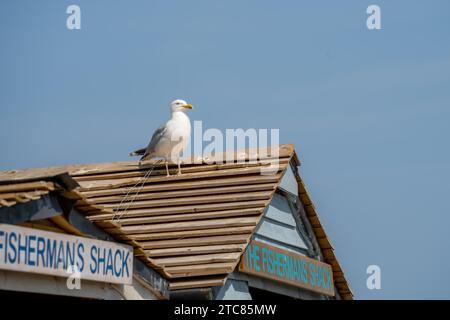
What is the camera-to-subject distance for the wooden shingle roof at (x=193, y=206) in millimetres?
13352

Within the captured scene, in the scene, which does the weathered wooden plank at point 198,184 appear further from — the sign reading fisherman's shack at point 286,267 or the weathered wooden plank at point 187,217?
the sign reading fisherman's shack at point 286,267

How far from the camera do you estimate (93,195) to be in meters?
16.0

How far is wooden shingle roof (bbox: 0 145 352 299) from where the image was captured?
1335cm

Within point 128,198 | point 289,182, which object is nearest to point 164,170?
point 128,198

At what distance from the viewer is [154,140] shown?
54.9 feet

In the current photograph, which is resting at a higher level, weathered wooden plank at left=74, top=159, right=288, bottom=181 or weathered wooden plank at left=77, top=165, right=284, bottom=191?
weathered wooden plank at left=74, top=159, right=288, bottom=181

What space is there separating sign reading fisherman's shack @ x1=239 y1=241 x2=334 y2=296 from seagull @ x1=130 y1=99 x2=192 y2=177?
2.44 m

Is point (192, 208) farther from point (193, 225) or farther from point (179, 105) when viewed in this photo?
point (179, 105)

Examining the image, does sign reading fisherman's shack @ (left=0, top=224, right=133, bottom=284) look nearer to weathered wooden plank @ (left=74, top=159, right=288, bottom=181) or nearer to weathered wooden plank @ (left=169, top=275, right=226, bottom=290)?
weathered wooden plank @ (left=169, top=275, right=226, bottom=290)

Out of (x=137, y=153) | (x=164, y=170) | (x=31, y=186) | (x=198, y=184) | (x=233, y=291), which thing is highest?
(x=137, y=153)

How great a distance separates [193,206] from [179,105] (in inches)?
116

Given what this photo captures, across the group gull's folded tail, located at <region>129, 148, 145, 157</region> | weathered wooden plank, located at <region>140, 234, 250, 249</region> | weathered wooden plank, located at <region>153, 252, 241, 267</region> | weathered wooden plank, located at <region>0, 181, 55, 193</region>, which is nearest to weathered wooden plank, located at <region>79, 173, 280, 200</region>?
weathered wooden plank, located at <region>140, 234, 250, 249</region>
